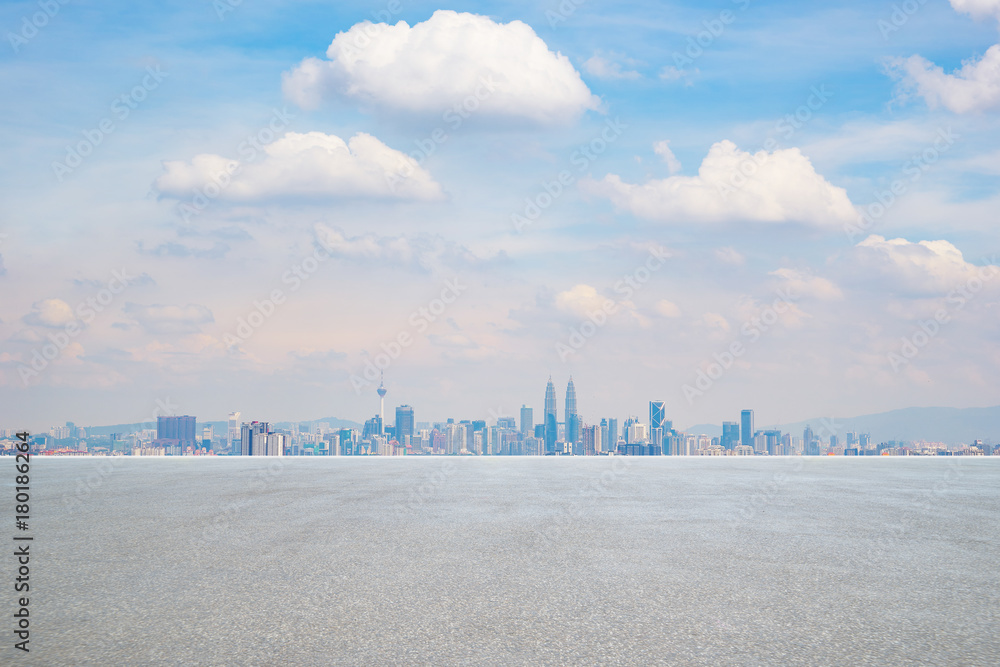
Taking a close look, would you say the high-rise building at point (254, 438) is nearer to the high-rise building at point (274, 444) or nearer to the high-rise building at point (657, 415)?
the high-rise building at point (274, 444)

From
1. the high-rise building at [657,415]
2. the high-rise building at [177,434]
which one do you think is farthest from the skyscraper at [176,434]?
the high-rise building at [657,415]

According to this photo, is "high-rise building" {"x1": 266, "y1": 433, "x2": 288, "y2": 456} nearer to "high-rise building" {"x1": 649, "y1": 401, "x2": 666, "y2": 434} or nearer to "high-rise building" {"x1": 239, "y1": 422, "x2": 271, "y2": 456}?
"high-rise building" {"x1": 239, "y1": 422, "x2": 271, "y2": 456}

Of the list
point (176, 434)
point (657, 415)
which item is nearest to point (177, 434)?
point (176, 434)

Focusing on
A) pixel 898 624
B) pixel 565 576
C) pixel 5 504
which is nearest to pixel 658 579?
pixel 565 576

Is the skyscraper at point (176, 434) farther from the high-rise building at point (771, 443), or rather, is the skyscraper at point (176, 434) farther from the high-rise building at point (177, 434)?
the high-rise building at point (771, 443)

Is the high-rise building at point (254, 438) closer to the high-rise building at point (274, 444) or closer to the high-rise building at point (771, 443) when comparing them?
the high-rise building at point (274, 444)

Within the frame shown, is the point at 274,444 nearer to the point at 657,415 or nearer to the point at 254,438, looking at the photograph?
the point at 254,438

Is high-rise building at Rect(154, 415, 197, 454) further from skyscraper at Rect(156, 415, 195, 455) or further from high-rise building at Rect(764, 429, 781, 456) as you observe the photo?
high-rise building at Rect(764, 429, 781, 456)

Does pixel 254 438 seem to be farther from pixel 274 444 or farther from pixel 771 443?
pixel 771 443

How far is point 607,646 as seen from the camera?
7289mm

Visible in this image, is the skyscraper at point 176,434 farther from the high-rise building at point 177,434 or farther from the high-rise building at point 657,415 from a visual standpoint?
the high-rise building at point 657,415

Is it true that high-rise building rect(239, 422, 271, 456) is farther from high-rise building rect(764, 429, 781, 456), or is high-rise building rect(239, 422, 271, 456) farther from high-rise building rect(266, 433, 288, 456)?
high-rise building rect(764, 429, 781, 456)

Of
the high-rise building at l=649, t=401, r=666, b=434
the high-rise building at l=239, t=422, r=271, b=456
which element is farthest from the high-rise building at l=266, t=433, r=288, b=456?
the high-rise building at l=649, t=401, r=666, b=434

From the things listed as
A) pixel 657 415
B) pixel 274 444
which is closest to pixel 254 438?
pixel 274 444
